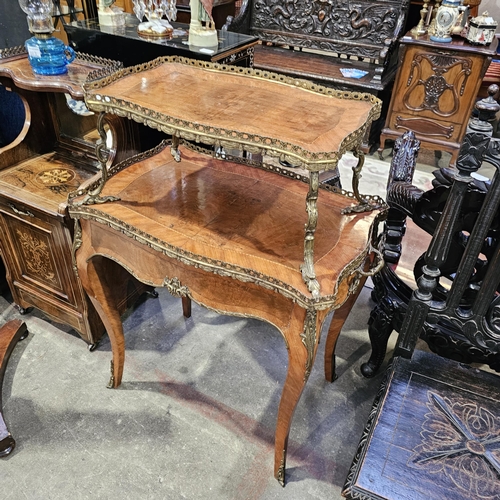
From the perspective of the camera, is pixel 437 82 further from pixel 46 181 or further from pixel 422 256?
pixel 46 181

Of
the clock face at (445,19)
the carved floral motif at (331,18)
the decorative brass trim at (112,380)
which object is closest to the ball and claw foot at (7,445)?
the decorative brass trim at (112,380)

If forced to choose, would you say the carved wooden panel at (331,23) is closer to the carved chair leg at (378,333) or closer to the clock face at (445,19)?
the clock face at (445,19)

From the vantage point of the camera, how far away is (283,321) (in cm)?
126

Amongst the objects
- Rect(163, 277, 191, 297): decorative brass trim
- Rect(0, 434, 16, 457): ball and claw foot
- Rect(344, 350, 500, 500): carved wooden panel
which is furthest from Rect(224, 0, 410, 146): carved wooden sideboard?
Rect(0, 434, 16, 457): ball and claw foot

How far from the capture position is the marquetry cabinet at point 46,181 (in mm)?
1745

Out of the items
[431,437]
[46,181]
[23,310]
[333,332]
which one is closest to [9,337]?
[23,310]

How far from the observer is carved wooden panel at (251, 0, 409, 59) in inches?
148

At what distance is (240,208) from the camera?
1.47 m

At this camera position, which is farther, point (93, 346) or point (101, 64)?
point (93, 346)

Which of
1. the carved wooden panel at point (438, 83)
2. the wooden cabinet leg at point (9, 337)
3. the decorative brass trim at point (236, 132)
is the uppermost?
the decorative brass trim at point (236, 132)

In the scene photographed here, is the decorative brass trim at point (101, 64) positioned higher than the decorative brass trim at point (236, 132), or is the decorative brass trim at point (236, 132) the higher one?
the decorative brass trim at point (236, 132)

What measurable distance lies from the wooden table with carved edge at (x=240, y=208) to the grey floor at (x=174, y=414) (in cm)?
20

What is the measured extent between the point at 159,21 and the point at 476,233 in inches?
63.9

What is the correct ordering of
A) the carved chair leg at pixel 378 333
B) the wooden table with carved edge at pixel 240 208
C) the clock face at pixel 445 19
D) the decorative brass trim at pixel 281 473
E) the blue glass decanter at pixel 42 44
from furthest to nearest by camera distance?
the clock face at pixel 445 19
the carved chair leg at pixel 378 333
the blue glass decanter at pixel 42 44
the decorative brass trim at pixel 281 473
the wooden table with carved edge at pixel 240 208
